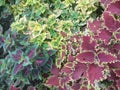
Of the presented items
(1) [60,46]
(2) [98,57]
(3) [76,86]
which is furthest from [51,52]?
(2) [98,57]

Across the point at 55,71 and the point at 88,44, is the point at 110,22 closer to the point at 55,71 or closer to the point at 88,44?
the point at 88,44

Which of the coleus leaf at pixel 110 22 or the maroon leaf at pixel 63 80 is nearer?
the coleus leaf at pixel 110 22

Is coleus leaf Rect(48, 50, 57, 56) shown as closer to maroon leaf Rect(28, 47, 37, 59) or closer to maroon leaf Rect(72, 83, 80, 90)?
maroon leaf Rect(28, 47, 37, 59)

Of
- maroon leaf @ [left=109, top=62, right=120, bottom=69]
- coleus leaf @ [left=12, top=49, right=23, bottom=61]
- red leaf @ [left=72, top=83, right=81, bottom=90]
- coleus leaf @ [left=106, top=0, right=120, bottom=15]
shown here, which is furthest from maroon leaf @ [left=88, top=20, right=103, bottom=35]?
coleus leaf @ [left=12, top=49, right=23, bottom=61]

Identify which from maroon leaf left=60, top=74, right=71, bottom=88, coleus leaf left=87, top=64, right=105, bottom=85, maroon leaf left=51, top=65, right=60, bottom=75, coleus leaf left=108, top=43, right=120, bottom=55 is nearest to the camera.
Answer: coleus leaf left=87, top=64, right=105, bottom=85

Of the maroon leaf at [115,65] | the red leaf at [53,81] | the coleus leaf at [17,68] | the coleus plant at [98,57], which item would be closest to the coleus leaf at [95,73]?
the coleus plant at [98,57]

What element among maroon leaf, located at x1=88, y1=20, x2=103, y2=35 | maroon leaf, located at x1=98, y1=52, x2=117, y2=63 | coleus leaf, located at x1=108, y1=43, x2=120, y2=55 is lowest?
maroon leaf, located at x1=98, y1=52, x2=117, y2=63

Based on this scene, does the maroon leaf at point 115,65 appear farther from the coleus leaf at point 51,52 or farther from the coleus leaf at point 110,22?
the coleus leaf at point 51,52
